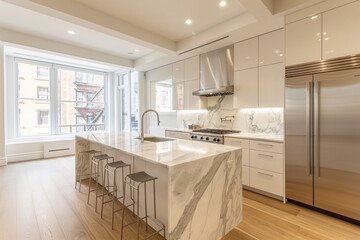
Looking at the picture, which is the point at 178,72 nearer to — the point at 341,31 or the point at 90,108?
the point at 341,31

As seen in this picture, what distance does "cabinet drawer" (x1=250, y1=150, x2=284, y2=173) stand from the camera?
2.68 m

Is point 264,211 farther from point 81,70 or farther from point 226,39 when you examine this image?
point 81,70

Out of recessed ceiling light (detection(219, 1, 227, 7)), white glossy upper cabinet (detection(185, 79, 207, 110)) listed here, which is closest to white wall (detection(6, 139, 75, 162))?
white glossy upper cabinet (detection(185, 79, 207, 110))

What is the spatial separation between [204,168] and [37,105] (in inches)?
250

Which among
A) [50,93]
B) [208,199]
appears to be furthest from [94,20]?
[50,93]

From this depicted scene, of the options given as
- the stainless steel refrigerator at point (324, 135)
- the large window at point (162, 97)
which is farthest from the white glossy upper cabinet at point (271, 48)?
the large window at point (162, 97)

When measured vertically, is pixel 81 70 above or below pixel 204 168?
above

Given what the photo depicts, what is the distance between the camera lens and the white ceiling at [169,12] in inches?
106

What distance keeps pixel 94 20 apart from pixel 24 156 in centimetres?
464

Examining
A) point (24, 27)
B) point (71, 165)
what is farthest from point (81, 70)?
point (71, 165)

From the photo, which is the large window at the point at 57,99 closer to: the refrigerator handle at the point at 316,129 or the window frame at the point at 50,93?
the window frame at the point at 50,93

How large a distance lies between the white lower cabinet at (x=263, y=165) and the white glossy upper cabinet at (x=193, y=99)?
1.49m

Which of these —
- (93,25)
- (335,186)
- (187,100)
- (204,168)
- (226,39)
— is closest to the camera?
(204,168)

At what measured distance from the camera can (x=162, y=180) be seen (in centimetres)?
195
